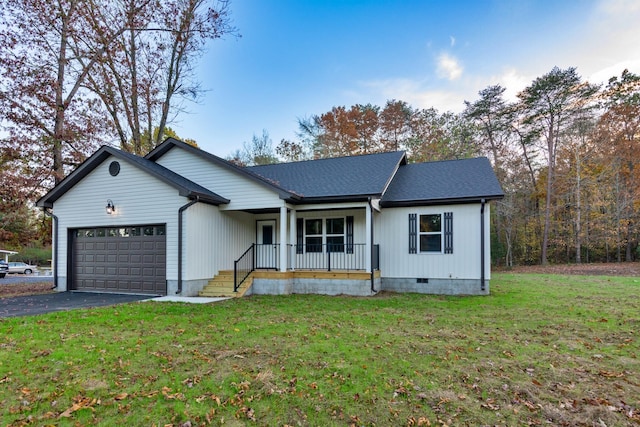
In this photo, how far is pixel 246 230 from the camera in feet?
40.8

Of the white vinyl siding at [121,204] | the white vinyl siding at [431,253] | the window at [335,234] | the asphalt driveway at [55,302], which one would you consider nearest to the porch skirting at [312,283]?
the white vinyl siding at [431,253]

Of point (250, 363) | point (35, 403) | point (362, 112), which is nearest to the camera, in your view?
point (35, 403)

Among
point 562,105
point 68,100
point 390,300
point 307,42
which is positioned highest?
point 307,42

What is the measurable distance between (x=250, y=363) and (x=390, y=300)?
565 centimetres

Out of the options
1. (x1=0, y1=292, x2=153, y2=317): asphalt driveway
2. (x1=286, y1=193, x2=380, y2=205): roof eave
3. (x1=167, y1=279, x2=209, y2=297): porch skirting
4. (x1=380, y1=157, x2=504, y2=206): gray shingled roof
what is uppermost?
(x1=380, y1=157, x2=504, y2=206): gray shingled roof

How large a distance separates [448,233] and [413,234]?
3.47ft

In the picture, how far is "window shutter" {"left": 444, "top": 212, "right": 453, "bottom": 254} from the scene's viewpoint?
34.4 feet

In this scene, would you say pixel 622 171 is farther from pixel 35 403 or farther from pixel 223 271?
pixel 35 403

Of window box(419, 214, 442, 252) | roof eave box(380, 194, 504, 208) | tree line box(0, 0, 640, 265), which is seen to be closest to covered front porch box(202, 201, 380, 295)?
roof eave box(380, 194, 504, 208)

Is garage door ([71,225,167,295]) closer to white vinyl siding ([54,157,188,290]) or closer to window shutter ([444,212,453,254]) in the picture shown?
white vinyl siding ([54,157,188,290])

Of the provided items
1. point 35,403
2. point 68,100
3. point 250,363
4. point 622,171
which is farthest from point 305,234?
point 622,171

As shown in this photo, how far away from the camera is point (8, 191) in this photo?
13.3 m

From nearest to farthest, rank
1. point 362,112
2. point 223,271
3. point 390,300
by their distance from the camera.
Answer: point 390,300
point 223,271
point 362,112

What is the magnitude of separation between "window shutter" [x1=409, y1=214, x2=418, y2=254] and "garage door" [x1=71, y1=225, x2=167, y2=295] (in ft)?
25.4
